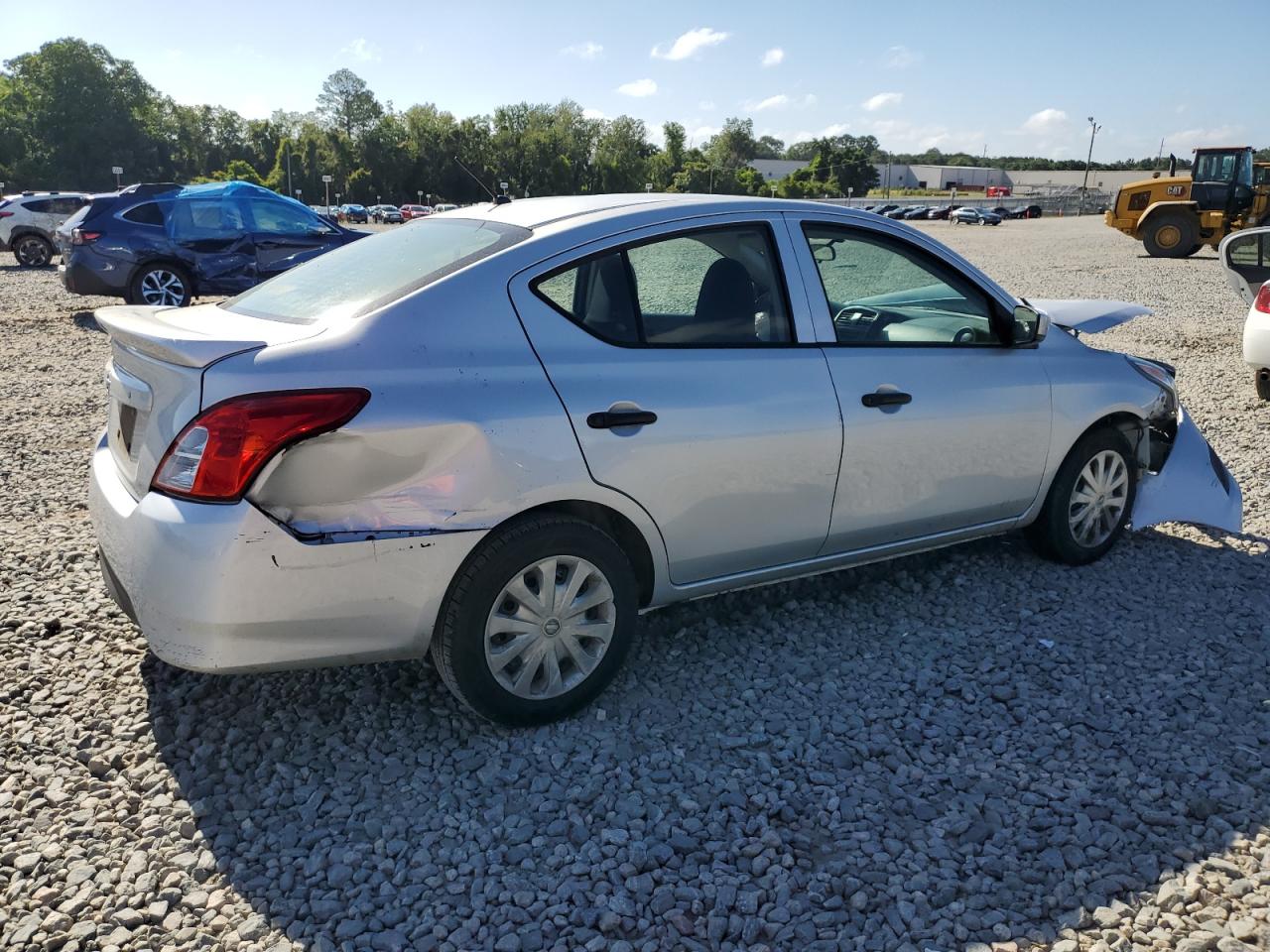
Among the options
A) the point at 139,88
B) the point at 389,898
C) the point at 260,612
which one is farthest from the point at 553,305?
the point at 139,88

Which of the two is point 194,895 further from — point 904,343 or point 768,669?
point 904,343

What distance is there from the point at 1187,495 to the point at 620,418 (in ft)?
10.8

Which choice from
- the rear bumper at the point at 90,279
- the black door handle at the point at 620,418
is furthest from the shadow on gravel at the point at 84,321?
the black door handle at the point at 620,418

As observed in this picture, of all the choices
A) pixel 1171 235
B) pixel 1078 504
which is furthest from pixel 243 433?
pixel 1171 235

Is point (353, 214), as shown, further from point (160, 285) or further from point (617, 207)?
point (617, 207)

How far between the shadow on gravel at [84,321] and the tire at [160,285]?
88 centimetres

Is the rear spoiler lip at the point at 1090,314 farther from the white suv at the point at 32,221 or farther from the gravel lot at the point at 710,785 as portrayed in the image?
the white suv at the point at 32,221

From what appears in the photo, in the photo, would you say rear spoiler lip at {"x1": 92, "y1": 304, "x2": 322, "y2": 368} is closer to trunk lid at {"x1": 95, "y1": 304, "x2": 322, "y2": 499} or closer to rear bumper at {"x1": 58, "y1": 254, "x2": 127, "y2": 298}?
trunk lid at {"x1": 95, "y1": 304, "x2": 322, "y2": 499}

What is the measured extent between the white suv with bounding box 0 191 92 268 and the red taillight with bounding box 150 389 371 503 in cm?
2395

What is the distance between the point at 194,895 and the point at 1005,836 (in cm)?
219

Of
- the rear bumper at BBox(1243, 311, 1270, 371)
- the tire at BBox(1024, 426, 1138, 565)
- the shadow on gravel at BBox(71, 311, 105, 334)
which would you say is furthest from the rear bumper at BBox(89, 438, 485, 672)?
→ the shadow on gravel at BBox(71, 311, 105, 334)

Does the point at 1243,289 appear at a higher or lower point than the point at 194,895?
higher

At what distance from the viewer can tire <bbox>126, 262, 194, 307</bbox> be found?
12219mm

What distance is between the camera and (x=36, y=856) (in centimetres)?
265
